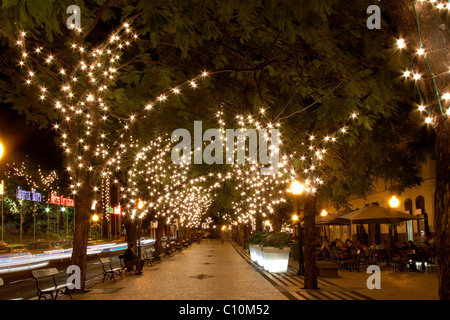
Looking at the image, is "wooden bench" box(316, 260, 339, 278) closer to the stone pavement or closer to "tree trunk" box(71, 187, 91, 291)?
the stone pavement

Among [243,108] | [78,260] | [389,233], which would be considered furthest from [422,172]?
[78,260]

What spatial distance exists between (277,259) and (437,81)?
48.9ft

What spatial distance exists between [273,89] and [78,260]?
310 inches

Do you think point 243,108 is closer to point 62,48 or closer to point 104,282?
point 62,48

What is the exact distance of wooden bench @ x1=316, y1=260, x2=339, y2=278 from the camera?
16219 mm

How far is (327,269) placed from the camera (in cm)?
1636

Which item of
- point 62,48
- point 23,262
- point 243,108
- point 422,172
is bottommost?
point 23,262

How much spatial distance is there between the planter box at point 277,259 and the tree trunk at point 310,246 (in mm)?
5535

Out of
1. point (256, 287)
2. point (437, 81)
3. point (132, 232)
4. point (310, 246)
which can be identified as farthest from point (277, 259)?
point (437, 81)

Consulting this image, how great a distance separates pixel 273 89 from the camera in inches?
553

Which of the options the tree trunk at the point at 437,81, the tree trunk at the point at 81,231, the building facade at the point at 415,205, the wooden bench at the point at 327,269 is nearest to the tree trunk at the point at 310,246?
the wooden bench at the point at 327,269

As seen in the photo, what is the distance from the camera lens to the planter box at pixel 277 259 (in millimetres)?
19047

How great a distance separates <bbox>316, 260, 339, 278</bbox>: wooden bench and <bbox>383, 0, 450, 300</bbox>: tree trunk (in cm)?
1165

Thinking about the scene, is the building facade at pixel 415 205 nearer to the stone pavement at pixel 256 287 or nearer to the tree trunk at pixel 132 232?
the stone pavement at pixel 256 287
